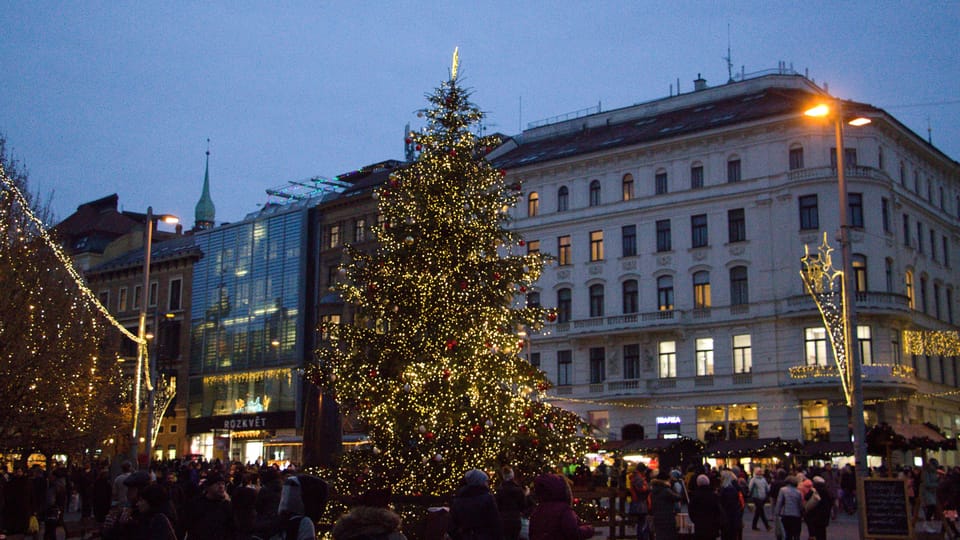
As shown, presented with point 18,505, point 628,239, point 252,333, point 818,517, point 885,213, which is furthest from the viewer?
point 252,333

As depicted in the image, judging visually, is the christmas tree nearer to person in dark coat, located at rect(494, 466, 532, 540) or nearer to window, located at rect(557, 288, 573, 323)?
person in dark coat, located at rect(494, 466, 532, 540)

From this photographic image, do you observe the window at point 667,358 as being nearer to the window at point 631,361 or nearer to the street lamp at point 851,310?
the window at point 631,361

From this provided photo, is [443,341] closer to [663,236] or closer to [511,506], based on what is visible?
[511,506]

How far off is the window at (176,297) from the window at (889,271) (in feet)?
151

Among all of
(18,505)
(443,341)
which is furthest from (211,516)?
(443,341)

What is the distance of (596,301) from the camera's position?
52750mm

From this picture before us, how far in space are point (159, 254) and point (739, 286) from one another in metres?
44.1

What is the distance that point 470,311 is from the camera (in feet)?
70.6

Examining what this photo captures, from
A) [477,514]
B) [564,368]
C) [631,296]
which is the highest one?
[631,296]

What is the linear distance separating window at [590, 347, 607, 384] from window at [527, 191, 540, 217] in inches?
323

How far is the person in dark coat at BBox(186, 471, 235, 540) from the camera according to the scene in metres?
11.0

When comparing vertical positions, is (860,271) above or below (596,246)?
below

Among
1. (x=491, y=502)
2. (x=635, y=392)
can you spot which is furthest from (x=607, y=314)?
(x=491, y=502)

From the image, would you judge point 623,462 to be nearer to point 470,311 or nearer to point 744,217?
point 744,217
